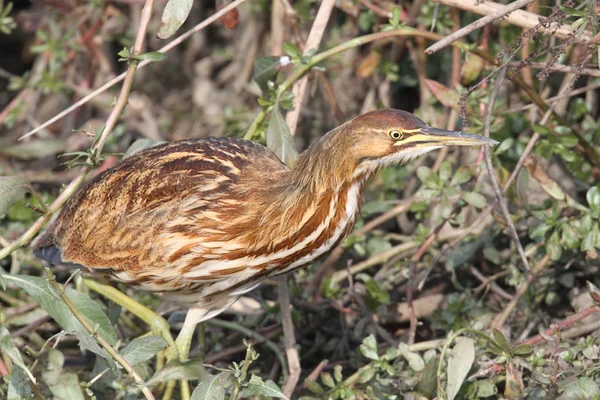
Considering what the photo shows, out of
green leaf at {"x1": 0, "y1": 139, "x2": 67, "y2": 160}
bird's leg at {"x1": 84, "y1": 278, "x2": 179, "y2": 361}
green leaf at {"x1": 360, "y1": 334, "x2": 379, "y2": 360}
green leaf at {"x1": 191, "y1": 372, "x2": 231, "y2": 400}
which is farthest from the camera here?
green leaf at {"x1": 0, "y1": 139, "x2": 67, "y2": 160}

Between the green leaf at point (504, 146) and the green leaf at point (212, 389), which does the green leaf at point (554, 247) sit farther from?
the green leaf at point (212, 389)

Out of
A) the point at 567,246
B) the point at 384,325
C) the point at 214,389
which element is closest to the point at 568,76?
the point at 567,246

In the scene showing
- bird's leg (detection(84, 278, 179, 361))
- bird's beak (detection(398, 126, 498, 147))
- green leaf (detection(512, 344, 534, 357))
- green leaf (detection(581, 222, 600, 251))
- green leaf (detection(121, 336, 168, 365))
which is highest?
bird's beak (detection(398, 126, 498, 147))

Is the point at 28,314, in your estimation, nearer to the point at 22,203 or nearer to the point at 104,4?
the point at 22,203

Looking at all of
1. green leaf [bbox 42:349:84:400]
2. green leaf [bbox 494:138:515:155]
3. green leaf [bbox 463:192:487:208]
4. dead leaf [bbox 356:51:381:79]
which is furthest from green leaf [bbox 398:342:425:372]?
dead leaf [bbox 356:51:381:79]

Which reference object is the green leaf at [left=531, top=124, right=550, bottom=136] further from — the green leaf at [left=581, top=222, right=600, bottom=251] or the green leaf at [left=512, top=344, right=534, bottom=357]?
the green leaf at [left=512, top=344, right=534, bottom=357]

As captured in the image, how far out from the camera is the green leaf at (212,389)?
2.46 metres

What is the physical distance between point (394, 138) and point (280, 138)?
670mm

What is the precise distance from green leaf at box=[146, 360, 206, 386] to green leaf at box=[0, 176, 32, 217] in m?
0.75

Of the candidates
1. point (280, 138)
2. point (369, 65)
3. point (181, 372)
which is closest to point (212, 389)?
point (181, 372)

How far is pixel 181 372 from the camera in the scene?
2.31 metres

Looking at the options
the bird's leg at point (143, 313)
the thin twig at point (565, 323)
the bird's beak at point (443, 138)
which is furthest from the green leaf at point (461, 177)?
the bird's leg at point (143, 313)

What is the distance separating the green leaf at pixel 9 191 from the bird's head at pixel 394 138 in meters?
0.97

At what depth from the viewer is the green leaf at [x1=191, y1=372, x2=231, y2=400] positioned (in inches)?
96.7
